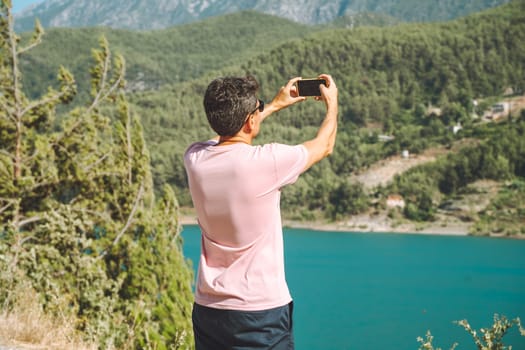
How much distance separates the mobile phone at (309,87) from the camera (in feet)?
6.15

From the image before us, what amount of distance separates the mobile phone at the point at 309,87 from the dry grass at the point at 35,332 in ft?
6.22

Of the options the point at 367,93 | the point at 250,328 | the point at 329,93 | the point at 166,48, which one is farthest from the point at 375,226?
the point at 166,48

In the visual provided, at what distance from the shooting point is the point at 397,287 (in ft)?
103

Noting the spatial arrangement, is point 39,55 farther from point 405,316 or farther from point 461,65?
point 405,316

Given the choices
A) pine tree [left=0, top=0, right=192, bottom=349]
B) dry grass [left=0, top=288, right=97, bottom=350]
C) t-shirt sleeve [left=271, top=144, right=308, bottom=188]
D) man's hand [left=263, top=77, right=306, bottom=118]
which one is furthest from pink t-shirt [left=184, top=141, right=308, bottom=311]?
pine tree [left=0, top=0, right=192, bottom=349]

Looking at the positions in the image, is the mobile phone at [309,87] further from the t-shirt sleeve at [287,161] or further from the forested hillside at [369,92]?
the forested hillside at [369,92]

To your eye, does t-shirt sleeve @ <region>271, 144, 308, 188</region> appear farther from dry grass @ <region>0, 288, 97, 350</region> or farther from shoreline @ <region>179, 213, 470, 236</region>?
shoreline @ <region>179, 213, 470, 236</region>

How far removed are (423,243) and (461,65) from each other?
46.3 meters

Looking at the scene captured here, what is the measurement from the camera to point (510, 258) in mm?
40375

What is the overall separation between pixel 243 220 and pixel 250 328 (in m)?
0.28

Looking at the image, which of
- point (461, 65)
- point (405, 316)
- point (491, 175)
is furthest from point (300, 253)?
point (461, 65)

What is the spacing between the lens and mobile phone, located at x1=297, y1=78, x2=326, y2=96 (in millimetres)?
1875

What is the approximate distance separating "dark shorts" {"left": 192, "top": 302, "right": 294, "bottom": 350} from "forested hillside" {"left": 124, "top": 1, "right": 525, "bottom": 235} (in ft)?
186

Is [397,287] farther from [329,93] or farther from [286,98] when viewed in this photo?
[329,93]
